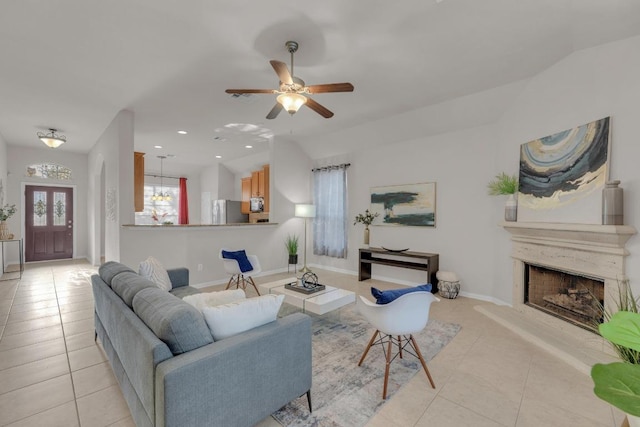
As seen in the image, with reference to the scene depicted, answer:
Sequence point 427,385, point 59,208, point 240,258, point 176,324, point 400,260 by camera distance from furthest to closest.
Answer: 1. point 59,208
2. point 400,260
3. point 240,258
4. point 427,385
5. point 176,324

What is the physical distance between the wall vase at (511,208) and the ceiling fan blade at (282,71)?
319 cm

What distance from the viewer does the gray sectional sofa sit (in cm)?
133

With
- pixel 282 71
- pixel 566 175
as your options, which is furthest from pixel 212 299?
pixel 566 175

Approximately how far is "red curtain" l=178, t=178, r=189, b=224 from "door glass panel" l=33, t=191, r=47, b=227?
10.5 feet

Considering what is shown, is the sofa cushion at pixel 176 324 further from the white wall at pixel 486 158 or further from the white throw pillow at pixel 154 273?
the white wall at pixel 486 158

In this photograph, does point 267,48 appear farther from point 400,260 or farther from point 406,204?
point 400,260

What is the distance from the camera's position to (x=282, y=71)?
242 cm

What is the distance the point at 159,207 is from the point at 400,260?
308 inches

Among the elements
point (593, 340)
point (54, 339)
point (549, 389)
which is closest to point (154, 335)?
point (54, 339)

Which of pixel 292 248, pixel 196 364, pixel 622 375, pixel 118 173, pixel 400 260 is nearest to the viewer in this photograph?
pixel 622 375

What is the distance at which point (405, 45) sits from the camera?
2.73 metres

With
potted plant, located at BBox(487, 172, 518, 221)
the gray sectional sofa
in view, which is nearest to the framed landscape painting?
potted plant, located at BBox(487, 172, 518, 221)

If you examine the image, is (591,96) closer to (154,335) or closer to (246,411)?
(246,411)

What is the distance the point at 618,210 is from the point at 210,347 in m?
3.44
